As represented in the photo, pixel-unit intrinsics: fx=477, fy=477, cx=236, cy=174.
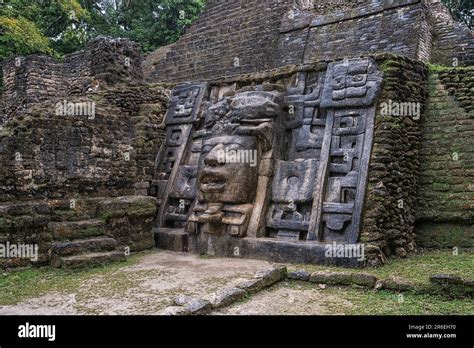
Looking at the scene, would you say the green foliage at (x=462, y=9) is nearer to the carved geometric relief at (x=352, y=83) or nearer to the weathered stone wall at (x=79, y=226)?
the carved geometric relief at (x=352, y=83)

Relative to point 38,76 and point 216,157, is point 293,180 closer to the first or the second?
point 216,157

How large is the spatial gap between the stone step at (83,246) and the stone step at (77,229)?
0.42 feet

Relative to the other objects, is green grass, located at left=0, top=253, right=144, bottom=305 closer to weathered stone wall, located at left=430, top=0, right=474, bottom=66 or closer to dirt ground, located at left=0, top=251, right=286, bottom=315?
dirt ground, located at left=0, top=251, right=286, bottom=315

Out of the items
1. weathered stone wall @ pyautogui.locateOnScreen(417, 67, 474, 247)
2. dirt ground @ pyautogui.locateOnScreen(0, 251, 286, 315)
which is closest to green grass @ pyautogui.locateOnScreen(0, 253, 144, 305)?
dirt ground @ pyautogui.locateOnScreen(0, 251, 286, 315)

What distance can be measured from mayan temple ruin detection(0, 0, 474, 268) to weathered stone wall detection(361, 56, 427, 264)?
0.02 m

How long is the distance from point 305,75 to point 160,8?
17669 millimetres

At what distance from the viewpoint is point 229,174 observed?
741 centimetres

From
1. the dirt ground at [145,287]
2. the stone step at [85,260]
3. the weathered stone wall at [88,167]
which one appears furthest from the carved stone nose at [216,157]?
the stone step at [85,260]

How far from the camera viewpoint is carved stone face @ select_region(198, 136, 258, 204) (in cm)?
740

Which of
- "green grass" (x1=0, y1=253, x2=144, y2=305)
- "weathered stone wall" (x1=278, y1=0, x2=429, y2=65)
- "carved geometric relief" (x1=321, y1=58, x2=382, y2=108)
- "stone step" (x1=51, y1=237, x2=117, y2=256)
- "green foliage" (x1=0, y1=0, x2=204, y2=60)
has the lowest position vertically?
"green grass" (x1=0, y1=253, x2=144, y2=305)

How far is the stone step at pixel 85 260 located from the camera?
6.50 metres

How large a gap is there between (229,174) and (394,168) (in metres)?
2.45

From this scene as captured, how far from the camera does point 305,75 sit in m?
8.06

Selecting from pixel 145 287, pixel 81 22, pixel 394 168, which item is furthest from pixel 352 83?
pixel 81 22
